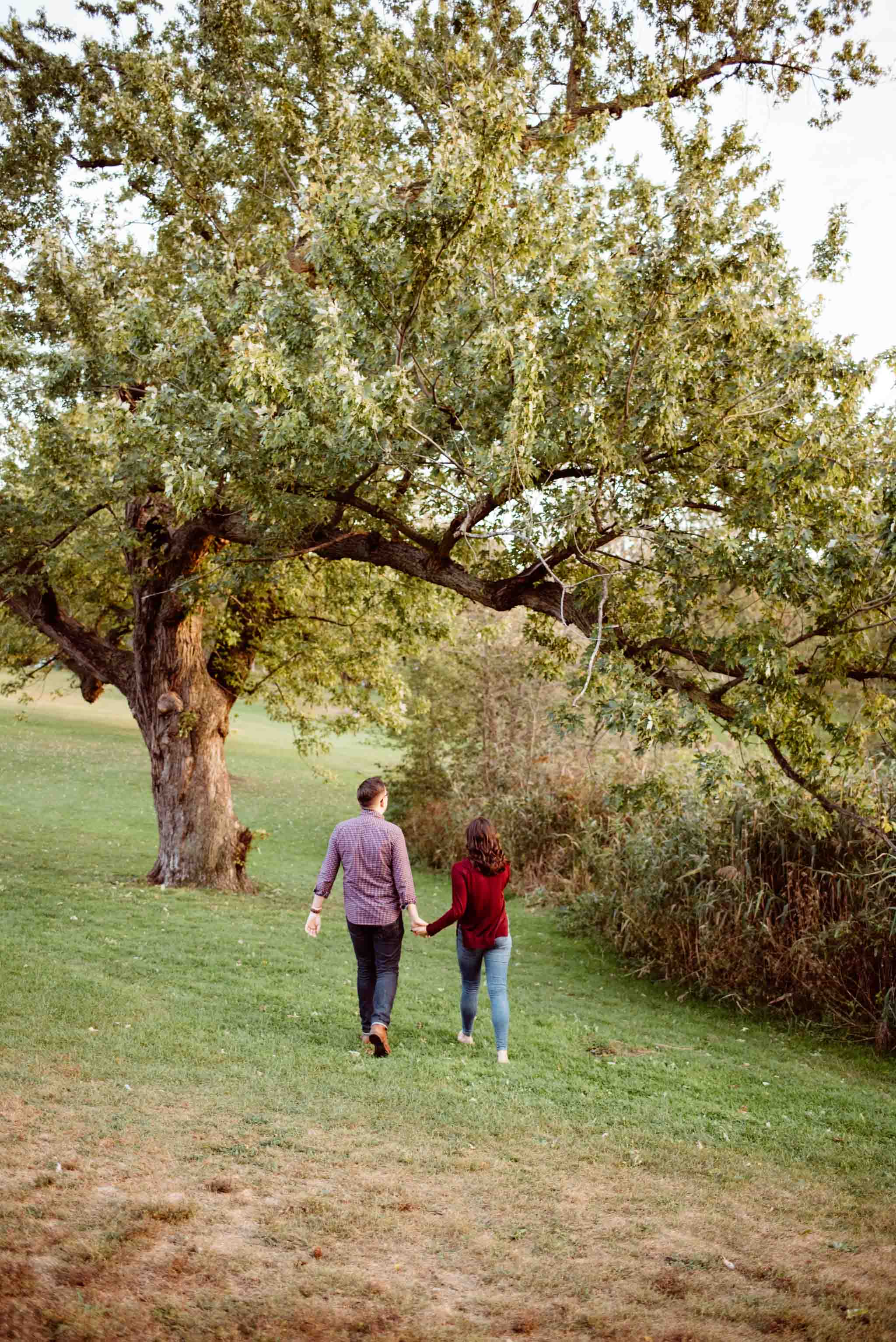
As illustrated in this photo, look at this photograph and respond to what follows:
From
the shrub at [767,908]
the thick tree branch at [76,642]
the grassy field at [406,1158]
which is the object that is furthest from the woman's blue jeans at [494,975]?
the thick tree branch at [76,642]

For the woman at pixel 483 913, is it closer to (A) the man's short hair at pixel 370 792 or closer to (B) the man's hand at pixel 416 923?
(B) the man's hand at pixel 416 923

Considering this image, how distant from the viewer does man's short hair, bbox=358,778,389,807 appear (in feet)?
28.2

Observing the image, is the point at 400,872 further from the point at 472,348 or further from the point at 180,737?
the point at 180,737

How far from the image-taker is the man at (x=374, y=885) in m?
8.44

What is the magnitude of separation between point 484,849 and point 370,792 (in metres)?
1.11

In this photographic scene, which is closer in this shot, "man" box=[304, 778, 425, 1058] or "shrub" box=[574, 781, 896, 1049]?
"man" box=[304, 778, 425, 1058]

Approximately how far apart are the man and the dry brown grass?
187cm

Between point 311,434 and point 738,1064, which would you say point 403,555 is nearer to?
point 311,434

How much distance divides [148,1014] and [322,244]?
292 inches

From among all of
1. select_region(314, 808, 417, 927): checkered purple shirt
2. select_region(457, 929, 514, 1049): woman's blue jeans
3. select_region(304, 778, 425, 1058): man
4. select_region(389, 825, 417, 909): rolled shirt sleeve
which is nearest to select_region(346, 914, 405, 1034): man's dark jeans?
select_region(304, 778, 425, 1058): man

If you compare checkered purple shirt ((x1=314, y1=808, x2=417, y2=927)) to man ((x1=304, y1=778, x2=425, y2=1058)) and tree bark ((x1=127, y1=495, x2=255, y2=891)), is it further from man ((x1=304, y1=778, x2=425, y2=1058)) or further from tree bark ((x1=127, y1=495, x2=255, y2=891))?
tree bark ((x1=127, y1=495, x2=255, y2=891))

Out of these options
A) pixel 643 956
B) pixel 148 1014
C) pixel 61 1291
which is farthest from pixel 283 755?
pixel 61 1291

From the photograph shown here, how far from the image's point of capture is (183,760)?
1722cm

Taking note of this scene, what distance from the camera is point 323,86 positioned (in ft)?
42.9
